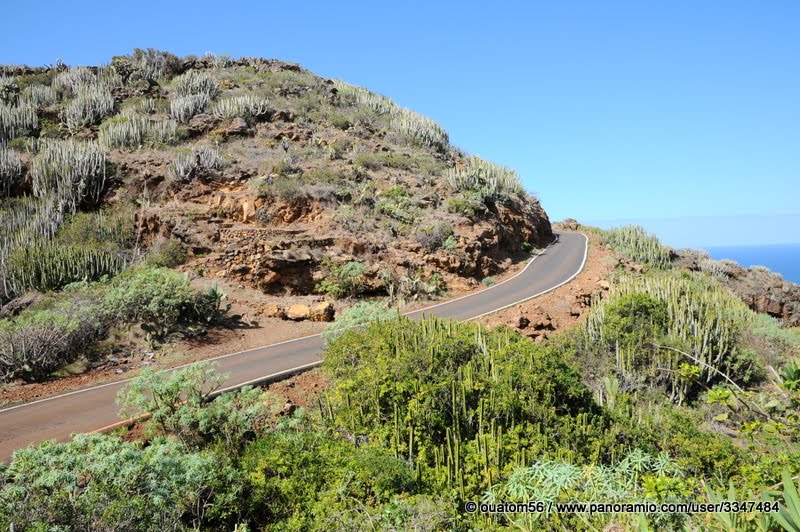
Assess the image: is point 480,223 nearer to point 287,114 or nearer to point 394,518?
point 287,114

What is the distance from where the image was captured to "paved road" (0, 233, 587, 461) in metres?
7.32

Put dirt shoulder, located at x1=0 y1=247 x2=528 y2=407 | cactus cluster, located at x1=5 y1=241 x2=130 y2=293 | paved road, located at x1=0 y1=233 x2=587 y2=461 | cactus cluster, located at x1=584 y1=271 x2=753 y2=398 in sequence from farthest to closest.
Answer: cactus cluster, located at x1=5 y1=241 x2=130 y2=293
cactus cluster, located at x1=584 y1=271 x2=753 y2=398
dirt shoulder, located at x1=0 y1=247 x2=528 y2=407
paved road, located at x1=0 y1=233 x2=587 y2=461

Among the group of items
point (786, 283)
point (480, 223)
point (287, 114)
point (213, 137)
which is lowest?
point (786, 283)

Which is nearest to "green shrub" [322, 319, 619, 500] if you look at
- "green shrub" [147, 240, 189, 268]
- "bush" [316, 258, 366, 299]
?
"bush" [316, 258, 366, 299]

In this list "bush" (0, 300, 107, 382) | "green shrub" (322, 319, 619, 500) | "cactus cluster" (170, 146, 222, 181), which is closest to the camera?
"green shrub" (322, 319, 619, 500)

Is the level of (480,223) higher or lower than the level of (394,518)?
higher

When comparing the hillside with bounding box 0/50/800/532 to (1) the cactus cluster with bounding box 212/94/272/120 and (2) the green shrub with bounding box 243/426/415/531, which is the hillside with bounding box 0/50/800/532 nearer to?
(2) the green shrub with bounding box 243/426/415/531

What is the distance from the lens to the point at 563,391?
7418mm

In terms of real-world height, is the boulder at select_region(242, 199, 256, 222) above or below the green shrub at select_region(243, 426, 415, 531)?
above

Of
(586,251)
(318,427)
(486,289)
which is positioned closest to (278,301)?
(486,289)

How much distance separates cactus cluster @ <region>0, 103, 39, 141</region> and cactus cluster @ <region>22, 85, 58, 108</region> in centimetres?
152

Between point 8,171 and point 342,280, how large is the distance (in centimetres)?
1548

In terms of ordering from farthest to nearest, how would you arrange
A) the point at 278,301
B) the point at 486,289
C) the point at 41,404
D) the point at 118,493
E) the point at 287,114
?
the point at 287,114
the point at 486,289
the point at 278,301
the point at 41,404
the point at 118,493

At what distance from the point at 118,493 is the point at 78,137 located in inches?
1021
